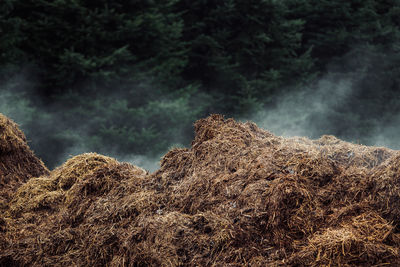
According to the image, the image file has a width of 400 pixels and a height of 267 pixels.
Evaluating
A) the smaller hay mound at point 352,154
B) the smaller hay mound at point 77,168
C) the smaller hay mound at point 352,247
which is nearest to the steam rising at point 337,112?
the smaller hay mound at point 77,168

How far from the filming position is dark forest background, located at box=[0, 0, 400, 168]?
11.3 meters

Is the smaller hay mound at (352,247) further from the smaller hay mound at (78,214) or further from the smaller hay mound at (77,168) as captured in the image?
the smaller hay mound at (77,168)

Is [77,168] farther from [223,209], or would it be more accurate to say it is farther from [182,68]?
[182,68]

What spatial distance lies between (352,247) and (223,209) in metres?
0.90

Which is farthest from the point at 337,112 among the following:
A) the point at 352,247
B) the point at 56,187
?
the point at 352,247

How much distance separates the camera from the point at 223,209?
3.31m

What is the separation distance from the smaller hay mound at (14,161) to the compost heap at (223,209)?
0.55 metres

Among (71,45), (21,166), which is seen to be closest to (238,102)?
(71,45)

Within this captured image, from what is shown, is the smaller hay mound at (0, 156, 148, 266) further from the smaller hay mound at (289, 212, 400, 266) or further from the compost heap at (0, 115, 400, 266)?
the smaller hay mound at (289, 212, 400, 266)

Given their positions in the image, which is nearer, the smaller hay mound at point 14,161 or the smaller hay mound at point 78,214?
the smaller hay mound at point 78,214

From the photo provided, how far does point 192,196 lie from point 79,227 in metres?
0.93

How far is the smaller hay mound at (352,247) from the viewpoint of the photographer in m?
2.79

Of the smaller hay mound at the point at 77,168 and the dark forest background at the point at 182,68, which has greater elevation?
the dark forest background at the point at 182,68

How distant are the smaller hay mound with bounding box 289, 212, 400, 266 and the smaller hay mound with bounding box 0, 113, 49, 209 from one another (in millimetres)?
3121
